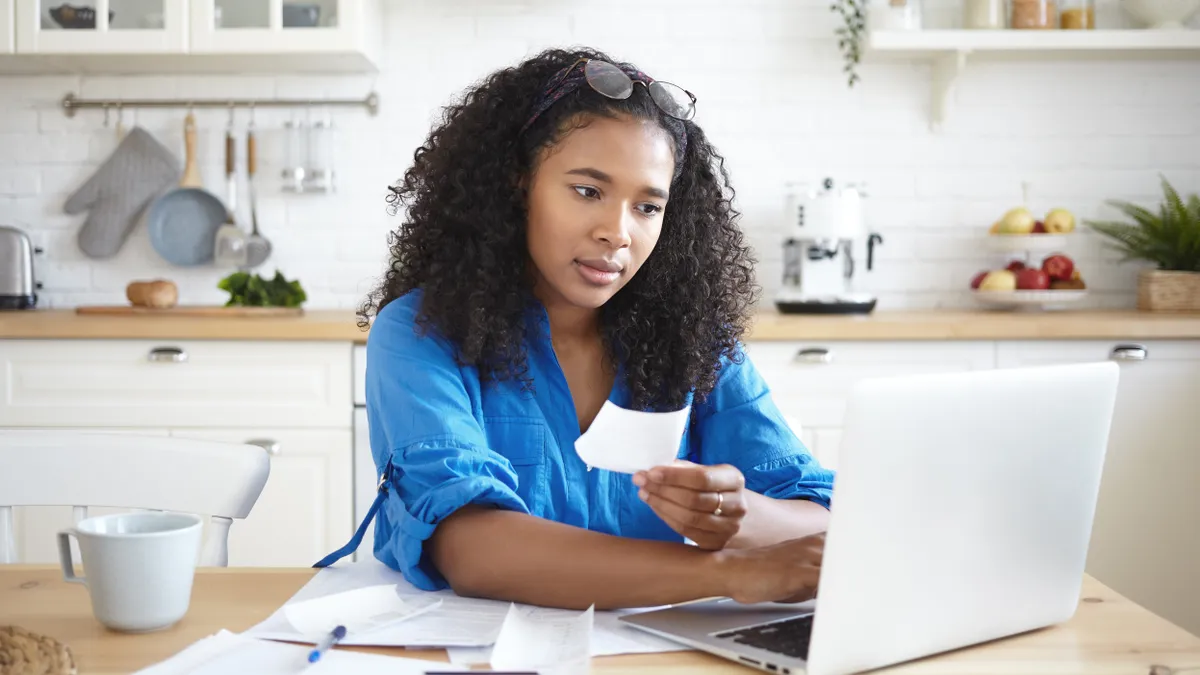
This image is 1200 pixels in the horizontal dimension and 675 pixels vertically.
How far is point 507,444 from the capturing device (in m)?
1.23

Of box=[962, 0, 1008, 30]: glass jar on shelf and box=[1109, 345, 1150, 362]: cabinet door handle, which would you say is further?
box=[962, 0, 1008, 30]: glass jar on shelf

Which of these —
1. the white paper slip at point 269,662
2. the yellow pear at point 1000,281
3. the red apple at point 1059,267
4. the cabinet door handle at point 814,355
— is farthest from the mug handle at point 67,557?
the red apple at point 1059,267

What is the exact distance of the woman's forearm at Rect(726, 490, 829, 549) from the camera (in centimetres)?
109

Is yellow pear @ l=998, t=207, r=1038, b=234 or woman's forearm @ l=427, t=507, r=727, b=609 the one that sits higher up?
yellow pear @ l=998, t=207, r=1038, b=234

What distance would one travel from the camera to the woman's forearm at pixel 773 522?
1.09 meters

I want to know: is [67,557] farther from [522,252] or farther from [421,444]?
[522,252]

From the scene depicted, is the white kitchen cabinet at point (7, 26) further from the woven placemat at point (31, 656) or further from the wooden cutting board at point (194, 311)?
the woven placemat at point (31, 656)

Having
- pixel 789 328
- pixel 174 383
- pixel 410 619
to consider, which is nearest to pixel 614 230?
pixel 410 619

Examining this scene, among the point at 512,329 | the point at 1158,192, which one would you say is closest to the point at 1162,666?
the point at 512,329

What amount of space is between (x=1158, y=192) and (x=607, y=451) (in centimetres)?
288

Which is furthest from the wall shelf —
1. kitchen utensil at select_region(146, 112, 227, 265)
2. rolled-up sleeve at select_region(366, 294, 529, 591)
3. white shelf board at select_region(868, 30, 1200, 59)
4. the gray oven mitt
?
rolled-up sleeve at select_region(366, 294, 529, 591)

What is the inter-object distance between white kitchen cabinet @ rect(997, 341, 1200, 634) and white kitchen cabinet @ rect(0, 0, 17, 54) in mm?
2522

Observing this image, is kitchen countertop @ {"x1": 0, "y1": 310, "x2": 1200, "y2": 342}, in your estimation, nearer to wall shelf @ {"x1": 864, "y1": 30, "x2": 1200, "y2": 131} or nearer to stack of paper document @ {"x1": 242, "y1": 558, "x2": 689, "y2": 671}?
wall shelf @ {"x1": 864, "y1": 30, "x2": 1200, "y2": 131}

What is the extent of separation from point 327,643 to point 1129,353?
2268mm
